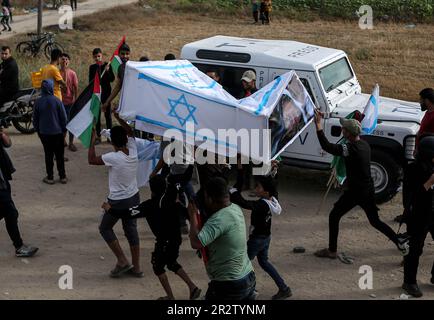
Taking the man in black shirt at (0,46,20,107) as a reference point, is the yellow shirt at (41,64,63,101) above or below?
above

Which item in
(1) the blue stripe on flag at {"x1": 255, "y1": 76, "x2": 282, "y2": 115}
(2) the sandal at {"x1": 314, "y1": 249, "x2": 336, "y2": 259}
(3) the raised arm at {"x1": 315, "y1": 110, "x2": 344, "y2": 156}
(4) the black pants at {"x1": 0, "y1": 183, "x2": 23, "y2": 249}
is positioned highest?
(1) the blue stripe on flag at {"x1": 255, "y1": 76, "x2": 282, "y2": 115}

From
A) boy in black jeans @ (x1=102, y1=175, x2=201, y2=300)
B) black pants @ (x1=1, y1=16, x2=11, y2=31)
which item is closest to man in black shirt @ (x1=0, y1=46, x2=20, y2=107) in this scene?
boy in black jeans @ (x1=102, y1=175, x2=201, y2=300)

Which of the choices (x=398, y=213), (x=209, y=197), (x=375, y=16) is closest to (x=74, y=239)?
(x=209, y=197)

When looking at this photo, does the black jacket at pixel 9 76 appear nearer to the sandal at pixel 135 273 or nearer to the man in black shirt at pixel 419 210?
the sandal at pixel 135 273

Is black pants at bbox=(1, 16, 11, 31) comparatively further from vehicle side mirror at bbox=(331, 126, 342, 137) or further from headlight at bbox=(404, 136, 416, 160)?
headlight at bbox=(404, 136, 416, 160)

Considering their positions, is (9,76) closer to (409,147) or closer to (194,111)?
(194,111)

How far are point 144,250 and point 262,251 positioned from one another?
1968mm

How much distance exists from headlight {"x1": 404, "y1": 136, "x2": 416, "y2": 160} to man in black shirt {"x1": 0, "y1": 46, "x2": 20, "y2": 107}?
6.90 metres

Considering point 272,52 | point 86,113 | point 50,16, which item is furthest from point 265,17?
point 86,113

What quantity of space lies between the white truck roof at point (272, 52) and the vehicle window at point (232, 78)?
0.15m

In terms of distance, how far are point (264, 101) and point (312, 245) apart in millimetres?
1922

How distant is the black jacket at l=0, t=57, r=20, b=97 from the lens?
12438mm
